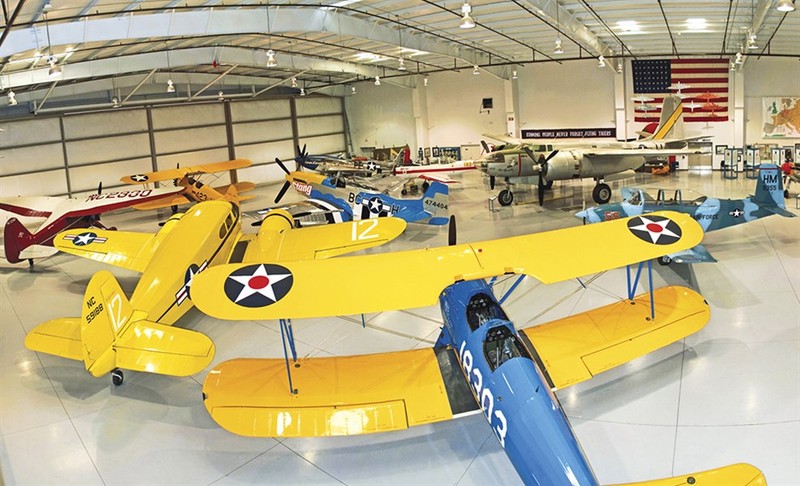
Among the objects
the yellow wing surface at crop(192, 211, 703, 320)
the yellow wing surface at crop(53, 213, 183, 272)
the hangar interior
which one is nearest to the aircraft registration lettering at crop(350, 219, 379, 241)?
the hangar interior

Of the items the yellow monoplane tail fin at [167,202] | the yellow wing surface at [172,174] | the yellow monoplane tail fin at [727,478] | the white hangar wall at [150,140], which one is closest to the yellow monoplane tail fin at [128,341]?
the yellow monoplane tail fin at [727,478]

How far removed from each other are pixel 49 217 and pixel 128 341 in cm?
883

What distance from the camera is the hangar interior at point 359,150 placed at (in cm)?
582

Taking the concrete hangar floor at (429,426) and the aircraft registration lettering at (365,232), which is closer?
the concrete hangar floor at (429,426)

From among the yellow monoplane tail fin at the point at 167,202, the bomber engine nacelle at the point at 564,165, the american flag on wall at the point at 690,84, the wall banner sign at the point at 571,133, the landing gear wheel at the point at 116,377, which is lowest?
the landing gear wheel at the point at 116,377

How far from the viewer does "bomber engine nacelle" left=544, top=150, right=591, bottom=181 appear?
17484 mm

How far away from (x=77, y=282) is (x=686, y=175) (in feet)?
70.4

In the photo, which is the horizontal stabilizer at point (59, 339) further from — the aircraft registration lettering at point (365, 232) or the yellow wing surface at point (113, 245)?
the aircraft registration lettering at point (365, 232)

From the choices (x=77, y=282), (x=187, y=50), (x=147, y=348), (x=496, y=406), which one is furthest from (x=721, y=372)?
(x=187, y=50)

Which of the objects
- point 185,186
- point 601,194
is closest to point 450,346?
point 601,194

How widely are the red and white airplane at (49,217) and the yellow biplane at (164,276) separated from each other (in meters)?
2.40

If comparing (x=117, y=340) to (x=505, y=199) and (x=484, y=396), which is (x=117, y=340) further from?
(x=505, y=199)

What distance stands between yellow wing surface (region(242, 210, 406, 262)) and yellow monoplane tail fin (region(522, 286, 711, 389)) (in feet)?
13.1

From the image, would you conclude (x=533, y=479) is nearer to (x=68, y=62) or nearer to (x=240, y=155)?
(x=68, y=62)
